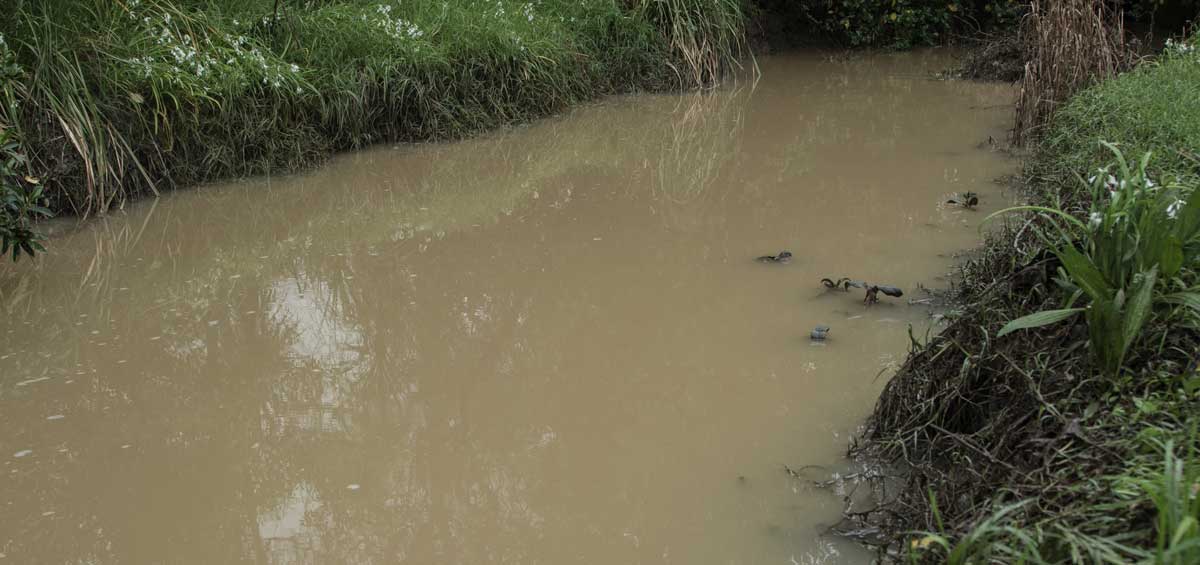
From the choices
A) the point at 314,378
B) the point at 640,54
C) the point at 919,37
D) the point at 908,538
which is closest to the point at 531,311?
the point at 314,378

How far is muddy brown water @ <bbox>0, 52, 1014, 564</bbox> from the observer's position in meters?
2.99

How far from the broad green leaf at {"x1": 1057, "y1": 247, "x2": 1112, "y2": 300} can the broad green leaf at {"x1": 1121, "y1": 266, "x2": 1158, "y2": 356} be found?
0.32 feet

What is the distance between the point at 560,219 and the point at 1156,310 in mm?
3379

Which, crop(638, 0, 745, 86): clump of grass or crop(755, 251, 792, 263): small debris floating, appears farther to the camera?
crop(638, 0, 745, 86): clump of grass

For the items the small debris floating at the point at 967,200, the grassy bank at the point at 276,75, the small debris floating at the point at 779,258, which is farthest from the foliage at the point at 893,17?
the small debris floating at the point at 779,258

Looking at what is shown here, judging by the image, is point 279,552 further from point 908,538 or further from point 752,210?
point 752,210

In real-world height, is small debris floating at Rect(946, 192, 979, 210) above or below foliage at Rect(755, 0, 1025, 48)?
above

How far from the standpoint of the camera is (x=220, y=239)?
18.3ft

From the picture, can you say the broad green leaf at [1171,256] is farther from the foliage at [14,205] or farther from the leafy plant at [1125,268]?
the foliage at [14,205]

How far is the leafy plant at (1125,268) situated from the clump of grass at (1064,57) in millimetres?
3514

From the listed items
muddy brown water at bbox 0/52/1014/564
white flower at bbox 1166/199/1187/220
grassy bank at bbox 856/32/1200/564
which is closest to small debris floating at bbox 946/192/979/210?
muddy brown water at bbox 0/52/1014/564

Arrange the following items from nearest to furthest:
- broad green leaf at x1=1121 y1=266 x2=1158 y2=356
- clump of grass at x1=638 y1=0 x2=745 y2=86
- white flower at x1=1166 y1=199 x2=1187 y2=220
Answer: broad green leaf at x1=1121 y1=266 x2=1158 y2=356, white flower at x1=1166 y1=199 x2=1187 y2=220, clump of grass at x1=638 y1=0 x2=745 y2=86

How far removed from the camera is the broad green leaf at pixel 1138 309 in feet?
8.68

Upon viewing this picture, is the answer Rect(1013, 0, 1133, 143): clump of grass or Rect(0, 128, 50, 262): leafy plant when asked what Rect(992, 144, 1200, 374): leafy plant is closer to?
Rect(1013, 0, 1133, 143): clump of grass
